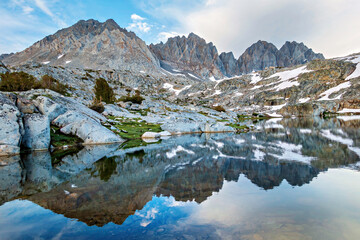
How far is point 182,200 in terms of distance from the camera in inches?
326

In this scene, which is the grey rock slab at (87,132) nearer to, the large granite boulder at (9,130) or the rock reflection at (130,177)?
the large granite boulder at (9,130)

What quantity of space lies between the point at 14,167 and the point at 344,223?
1923 centimetres

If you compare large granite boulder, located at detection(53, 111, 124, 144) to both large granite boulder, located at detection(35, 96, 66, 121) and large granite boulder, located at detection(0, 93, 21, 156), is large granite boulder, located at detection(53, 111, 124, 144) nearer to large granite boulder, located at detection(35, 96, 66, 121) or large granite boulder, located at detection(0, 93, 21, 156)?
large granite boulder, located at detection(35, 96, 66, 121)

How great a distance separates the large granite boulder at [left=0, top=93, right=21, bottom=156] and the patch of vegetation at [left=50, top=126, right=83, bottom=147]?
12.7ft

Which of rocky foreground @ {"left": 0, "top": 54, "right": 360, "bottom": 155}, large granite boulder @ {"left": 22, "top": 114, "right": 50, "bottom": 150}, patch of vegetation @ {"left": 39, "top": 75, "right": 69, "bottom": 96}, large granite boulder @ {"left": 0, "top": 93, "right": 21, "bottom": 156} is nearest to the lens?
large granite boulder @ {"left": 0, "top": 93, "right": 21, "bottom": 156}

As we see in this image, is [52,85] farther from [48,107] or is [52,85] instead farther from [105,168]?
[105,168]

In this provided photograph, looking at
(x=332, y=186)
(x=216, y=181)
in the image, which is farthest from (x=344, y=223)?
(x=216, y=181)

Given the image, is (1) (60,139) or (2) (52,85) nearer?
(1) (60,139)

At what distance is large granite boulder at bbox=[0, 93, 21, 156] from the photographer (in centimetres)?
1747

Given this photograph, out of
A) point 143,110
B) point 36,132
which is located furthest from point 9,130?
point 143,110

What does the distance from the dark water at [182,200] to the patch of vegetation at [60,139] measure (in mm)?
7868

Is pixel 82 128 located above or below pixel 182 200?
above

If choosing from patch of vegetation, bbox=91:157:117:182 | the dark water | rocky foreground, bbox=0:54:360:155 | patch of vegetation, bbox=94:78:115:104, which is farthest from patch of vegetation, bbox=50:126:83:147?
patch of vegetation, bbox=94:78:115:104

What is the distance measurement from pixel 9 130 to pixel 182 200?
19.0m
